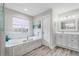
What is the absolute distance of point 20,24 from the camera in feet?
12.4

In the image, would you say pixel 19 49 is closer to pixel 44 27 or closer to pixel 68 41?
pixel 44 27

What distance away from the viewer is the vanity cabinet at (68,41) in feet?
9.44

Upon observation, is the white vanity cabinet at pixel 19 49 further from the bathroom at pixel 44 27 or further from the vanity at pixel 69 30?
the vanity at pixel 69 30

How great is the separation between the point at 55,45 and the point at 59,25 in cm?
127

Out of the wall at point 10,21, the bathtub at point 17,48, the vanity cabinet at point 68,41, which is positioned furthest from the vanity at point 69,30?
the wall at point 10,21

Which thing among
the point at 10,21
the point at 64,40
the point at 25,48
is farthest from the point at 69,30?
the point at 10,21

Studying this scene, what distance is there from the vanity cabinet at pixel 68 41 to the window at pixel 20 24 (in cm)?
202

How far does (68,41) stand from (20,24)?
274cm

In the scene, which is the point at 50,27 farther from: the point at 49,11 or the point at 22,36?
the point at 22,36

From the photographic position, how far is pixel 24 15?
3965 millimetres

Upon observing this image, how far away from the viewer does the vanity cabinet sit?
288 cm

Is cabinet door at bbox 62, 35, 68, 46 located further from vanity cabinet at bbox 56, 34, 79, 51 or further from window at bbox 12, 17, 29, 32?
window at bbox 12, 17, 29, 32

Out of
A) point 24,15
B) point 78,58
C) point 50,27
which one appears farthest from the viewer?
point 24,15

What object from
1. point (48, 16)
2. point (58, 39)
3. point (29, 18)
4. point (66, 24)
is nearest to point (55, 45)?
point (58, 39)
